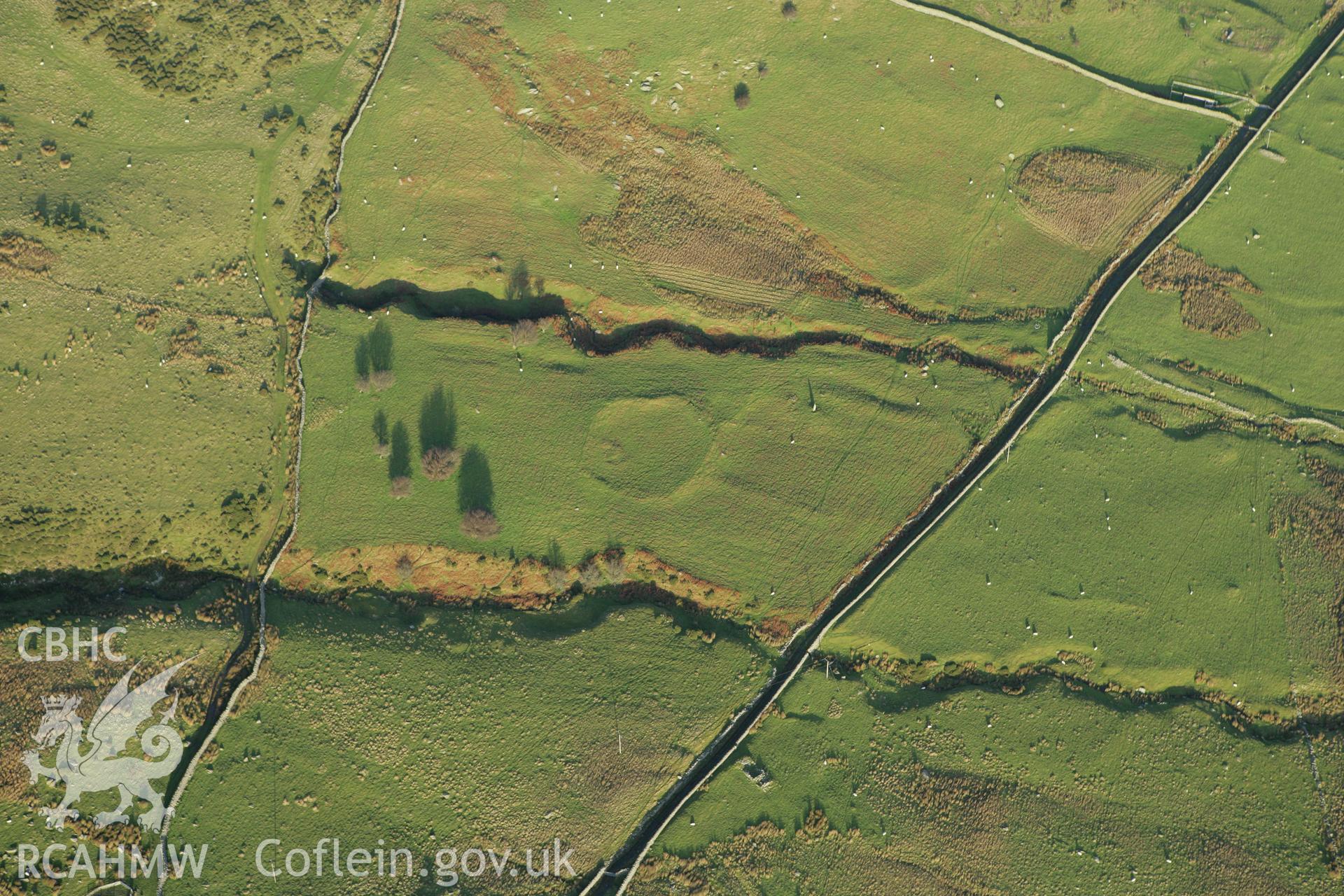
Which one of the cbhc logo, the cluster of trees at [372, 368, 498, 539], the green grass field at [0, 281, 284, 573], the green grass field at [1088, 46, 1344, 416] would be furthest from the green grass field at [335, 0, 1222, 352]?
the cbhc logo

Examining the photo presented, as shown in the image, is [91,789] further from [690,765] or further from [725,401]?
[725,401]

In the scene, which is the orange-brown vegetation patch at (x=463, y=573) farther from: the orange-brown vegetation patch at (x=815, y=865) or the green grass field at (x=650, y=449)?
the orange-brown vegetation patch at (x=815, y=865)

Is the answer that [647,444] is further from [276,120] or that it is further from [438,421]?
[276,120]

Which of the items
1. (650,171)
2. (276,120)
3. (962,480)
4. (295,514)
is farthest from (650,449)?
(276,120)

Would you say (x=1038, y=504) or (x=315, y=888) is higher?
(x=1038, y=504)

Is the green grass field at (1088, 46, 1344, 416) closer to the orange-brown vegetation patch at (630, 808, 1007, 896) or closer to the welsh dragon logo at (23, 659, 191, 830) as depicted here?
the orange-brown vegetation patch at (630, 808, 1007, 896)

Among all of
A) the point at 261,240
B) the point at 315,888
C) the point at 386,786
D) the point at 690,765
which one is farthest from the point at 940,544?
the point at 261,240
